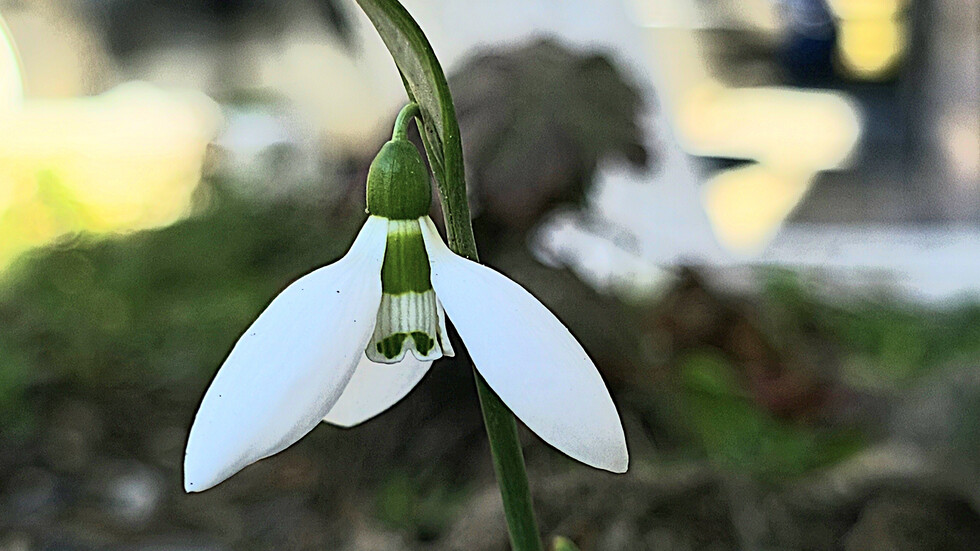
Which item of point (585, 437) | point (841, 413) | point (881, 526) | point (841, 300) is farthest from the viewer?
point (841, 300)

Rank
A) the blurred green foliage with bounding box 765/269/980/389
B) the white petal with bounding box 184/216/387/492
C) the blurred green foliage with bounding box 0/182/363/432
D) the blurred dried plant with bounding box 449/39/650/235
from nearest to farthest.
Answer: the white petal with bounding box 184/216/387/492
the blurred dried plant with bounding box 449/39/650/235
the blurred green foliage with bounding box 0/182/363/432
the blurred green foliage with bounding box 765/269/980/389

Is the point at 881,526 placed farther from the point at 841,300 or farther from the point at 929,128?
the point at 929,128

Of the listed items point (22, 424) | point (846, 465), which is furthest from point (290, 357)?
point (22, 424)

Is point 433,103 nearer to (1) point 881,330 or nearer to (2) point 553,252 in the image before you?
(2) point 553,252

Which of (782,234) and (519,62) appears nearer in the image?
(519,62)

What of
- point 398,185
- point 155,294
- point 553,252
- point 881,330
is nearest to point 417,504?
point 553,252

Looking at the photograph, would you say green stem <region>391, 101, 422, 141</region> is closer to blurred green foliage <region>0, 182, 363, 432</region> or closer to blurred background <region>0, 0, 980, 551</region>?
blurred background <region>0, 0, 980, 551</region>

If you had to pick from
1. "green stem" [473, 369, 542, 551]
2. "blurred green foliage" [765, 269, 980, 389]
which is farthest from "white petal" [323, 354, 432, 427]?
"blurred green foliage" [765, 269, 980, 389]
